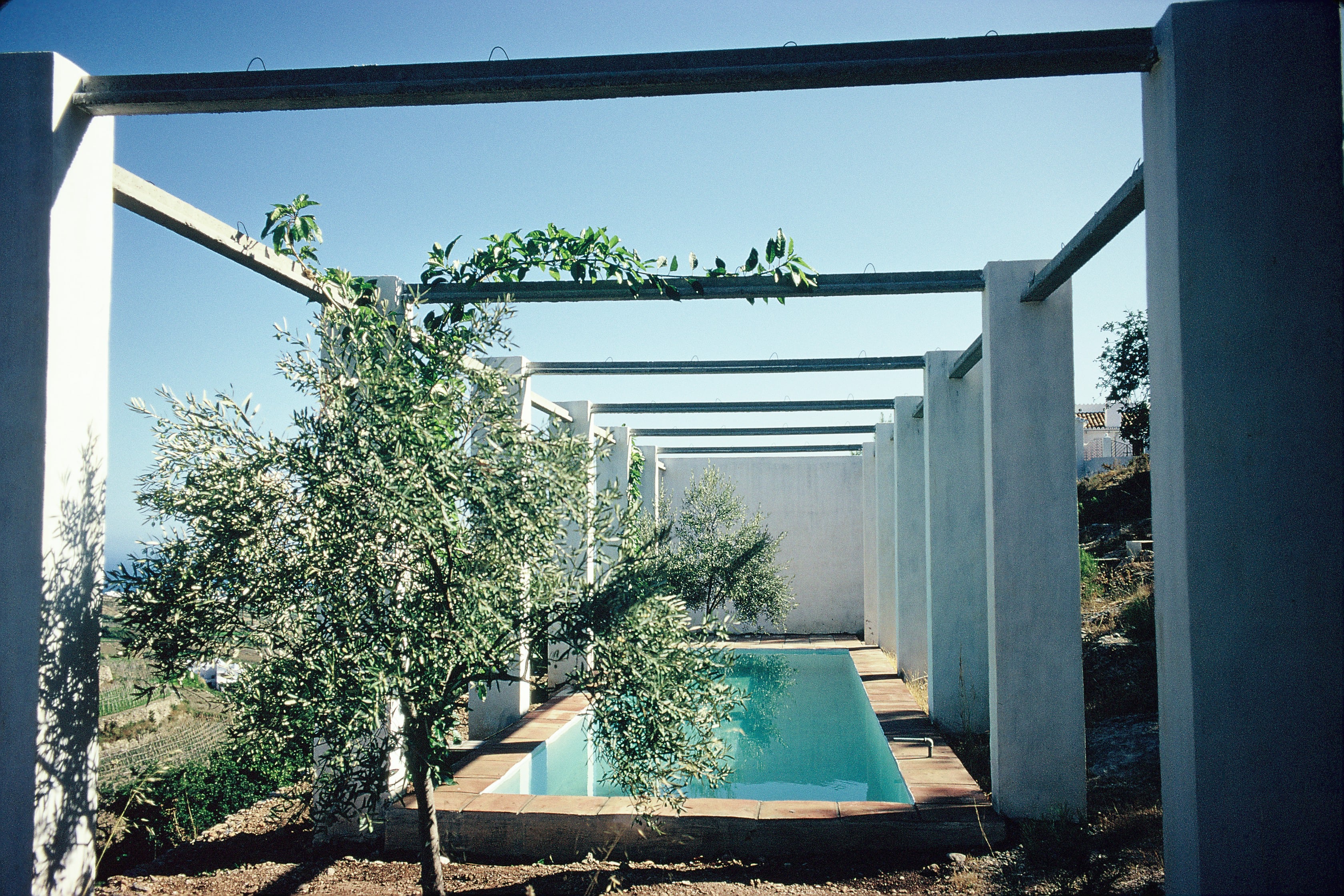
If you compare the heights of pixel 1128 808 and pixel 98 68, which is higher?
pixel 98 68

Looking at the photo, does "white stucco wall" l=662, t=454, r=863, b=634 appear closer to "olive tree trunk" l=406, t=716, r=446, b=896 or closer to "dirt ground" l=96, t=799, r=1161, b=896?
"dirt ground" l=96, t=799, r=1161, b=896

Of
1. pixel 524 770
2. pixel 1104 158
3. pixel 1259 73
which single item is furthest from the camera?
pixel 524 770

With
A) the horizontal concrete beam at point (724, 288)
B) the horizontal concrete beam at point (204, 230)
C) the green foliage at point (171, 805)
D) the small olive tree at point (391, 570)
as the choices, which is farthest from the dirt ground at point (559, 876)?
the horizontal concrete beam at point (724, 288)

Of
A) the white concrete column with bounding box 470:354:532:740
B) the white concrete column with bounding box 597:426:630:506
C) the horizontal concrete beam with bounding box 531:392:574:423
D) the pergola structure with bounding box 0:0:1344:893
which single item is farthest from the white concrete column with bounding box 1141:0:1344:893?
the white concrete column with bounding box 597:426:630:506

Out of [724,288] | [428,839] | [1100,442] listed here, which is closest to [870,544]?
[724,288]

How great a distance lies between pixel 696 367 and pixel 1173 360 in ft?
18.8

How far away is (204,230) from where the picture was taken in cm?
420

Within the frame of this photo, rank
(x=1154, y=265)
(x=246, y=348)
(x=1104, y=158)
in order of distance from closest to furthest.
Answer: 1. (x=1154, y=265)
2. (x=246, y=348)
3. (x=1104, y=158)

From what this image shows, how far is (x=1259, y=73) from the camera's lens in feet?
9.95

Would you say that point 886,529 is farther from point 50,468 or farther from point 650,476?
point 50,468

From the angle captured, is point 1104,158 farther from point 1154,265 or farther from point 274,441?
point 274,441

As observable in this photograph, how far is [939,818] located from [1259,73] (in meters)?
4.57

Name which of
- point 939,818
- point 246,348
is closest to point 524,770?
point 939,818

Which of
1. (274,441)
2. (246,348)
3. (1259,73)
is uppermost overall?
(1259,73)
